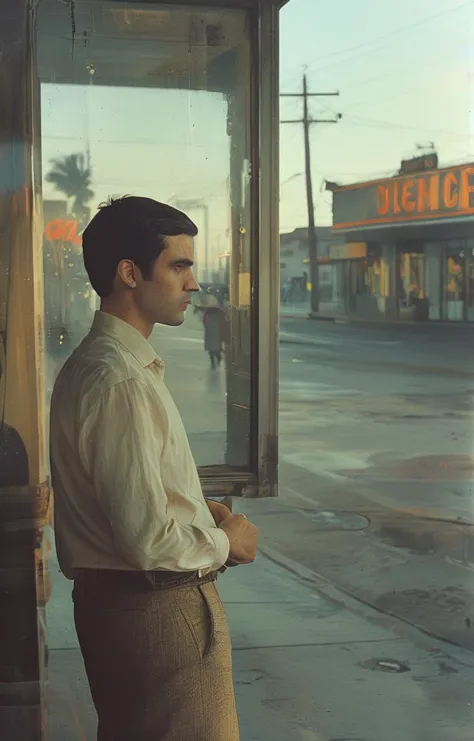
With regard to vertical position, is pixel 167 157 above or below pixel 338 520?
above

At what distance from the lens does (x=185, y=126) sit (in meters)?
3.21

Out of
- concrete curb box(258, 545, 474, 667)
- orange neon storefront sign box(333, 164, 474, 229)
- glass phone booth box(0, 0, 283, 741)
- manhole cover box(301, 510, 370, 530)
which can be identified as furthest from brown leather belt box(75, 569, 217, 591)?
orange neon storefront sign box(333, 164, 474, 229)

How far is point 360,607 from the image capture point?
505cm

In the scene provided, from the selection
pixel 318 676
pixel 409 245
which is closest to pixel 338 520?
pixel 318 676

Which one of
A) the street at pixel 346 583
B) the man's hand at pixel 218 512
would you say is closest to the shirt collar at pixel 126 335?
the man's hand at pixel 218 512

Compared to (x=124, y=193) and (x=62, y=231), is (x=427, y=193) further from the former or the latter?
(x=62, y=231)

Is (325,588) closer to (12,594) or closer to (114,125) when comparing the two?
(12,594)

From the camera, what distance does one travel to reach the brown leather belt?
5.67 feet

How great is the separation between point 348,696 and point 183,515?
2413mm

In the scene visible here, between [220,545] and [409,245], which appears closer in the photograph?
[220,545]

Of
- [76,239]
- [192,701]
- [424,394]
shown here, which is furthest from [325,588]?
[424,394]

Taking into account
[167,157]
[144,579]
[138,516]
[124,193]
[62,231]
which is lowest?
[144,579]

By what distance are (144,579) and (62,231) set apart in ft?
5.41

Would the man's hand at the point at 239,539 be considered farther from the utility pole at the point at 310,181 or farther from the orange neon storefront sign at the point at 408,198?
the orange neon storefront sign at the point at 408,198
